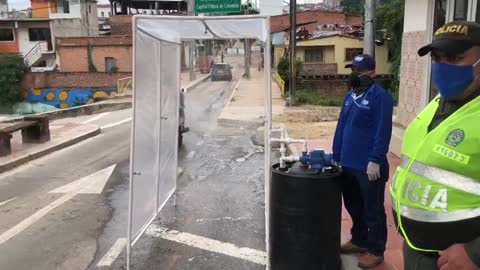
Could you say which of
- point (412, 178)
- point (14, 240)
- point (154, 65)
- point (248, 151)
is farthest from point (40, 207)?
point (412, 178)

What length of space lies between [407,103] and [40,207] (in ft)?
20.2

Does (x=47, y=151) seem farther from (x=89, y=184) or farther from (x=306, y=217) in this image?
(x=306, y=217)

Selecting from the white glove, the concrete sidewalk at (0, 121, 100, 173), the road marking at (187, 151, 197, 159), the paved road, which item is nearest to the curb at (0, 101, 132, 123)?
the concrete sidewalk at (0, 121, 100, 173)

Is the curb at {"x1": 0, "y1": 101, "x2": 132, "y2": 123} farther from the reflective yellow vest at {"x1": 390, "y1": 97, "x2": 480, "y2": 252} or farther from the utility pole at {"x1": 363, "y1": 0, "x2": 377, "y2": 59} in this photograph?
the reflective yellow vest at {"x1": 390, "y1": 97, "x2": 480, "y2": 252}

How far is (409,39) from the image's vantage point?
8.27m

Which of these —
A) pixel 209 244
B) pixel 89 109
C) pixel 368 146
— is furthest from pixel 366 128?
pixel 89 109

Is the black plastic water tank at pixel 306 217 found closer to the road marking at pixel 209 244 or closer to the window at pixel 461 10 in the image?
the road marking at pixel 209 244

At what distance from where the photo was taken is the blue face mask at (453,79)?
202 centimetres

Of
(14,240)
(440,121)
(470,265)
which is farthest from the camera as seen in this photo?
(14,240)

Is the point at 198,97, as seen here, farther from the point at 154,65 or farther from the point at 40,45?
the point at 40,45

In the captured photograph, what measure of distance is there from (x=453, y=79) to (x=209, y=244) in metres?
3.91

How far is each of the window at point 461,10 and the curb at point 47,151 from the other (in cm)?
812

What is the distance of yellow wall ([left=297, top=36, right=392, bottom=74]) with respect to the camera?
39719 millimetres

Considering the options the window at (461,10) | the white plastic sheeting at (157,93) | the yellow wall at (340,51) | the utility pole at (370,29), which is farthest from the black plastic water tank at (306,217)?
the yellow wall at (340,51)
